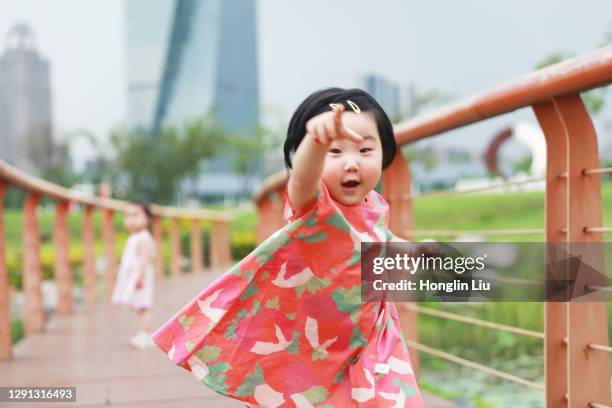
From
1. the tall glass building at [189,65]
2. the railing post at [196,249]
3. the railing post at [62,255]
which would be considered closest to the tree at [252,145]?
the tall glass building at [189,65]

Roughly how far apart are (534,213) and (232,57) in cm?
4911

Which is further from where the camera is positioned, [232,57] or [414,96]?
[232,57]

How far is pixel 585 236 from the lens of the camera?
76.4 inches

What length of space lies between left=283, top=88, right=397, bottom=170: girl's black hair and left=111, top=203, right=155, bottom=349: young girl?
345 centimetres

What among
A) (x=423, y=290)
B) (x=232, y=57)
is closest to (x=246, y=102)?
(x=232, y=57)

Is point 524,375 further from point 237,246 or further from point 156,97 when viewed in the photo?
point 156,97

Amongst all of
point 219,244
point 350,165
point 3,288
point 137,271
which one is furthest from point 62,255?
point 219,244

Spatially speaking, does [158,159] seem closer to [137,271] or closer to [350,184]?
[137,271]

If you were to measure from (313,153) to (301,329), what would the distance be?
442 millimetres

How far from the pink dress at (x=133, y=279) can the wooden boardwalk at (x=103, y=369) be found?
22 cm

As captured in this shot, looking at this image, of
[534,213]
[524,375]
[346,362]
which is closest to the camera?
[346,362]

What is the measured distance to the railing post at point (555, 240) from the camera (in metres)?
2.01

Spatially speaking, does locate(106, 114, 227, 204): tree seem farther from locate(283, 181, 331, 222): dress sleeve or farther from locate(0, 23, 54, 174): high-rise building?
locate(283, 181, 331, 222): dress sleeve

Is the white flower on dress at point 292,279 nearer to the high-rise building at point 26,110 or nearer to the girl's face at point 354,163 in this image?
the girl's face at point 354,163
